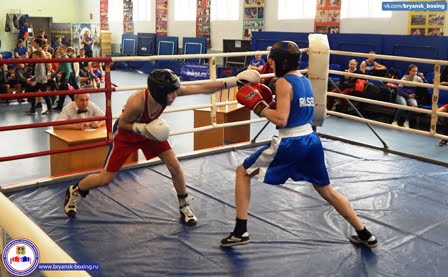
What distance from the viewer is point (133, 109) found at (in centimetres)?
274

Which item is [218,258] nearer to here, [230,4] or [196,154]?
[196,154]

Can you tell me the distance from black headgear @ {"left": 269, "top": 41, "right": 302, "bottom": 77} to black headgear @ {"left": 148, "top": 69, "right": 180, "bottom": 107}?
21.9 inches

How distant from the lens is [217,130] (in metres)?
5.14

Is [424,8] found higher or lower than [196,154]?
higher

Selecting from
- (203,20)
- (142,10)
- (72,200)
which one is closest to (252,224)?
(72,200)

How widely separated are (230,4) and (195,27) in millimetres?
1621

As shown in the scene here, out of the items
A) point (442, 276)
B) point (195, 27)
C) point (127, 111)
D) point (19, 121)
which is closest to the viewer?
point (442, 276)

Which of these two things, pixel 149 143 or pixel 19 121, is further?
pixel 19 121

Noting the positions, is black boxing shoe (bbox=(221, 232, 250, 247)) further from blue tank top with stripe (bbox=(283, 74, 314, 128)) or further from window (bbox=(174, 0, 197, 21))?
window (bbox=(174, 0, 197, 21))

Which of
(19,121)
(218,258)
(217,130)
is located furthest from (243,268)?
(19,121)

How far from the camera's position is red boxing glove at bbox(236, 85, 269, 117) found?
8.30 feet

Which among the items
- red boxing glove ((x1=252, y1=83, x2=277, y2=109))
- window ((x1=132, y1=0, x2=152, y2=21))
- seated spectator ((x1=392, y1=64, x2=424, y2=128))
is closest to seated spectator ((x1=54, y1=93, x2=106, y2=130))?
red boxing glove ((x1=252, y1=83, x2=277, y2=109))

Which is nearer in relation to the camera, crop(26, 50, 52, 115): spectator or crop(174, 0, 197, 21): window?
crop(26, 50, 52, 115): spectator

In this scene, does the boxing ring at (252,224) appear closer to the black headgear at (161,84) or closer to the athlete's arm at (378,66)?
the black headgear at (161,84)
